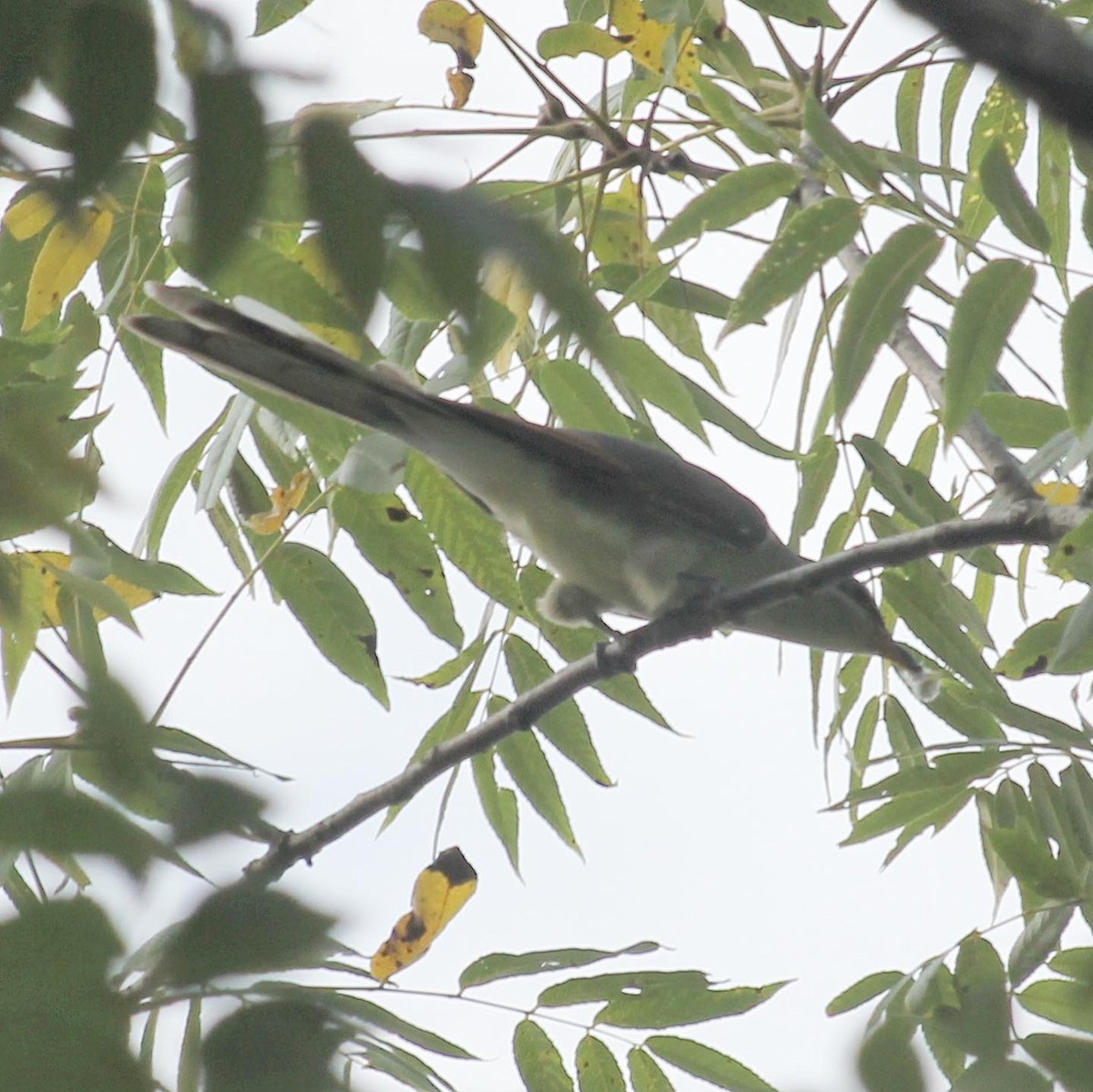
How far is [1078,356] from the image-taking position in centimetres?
226

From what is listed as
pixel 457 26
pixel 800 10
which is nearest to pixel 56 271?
pixel 457 26

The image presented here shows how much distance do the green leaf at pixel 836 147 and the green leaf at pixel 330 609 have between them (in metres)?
1.22

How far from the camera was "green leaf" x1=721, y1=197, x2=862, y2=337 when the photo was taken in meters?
2.54

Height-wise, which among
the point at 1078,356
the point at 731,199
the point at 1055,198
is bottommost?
the point at 1078,356

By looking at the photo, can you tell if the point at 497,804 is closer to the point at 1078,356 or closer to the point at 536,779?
the point at 536,779

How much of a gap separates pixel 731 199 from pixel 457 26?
1071 mm

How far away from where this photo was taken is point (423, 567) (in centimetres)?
286

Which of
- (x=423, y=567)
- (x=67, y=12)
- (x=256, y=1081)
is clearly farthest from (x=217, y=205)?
(x=423, y=567)

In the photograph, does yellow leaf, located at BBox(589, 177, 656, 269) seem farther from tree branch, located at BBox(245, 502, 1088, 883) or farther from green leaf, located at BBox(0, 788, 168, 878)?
green leaf, located at BBox(0, 788, 168, 878)

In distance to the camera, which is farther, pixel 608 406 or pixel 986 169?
pixel 608 406

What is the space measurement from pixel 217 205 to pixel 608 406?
2.22 meters

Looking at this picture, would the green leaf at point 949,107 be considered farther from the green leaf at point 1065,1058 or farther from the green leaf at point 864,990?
the green leaf at point 1065,1058

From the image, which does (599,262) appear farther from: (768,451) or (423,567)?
(423,567)

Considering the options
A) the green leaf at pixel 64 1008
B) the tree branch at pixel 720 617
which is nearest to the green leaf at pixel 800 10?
the tree branch at pixel 720 617
